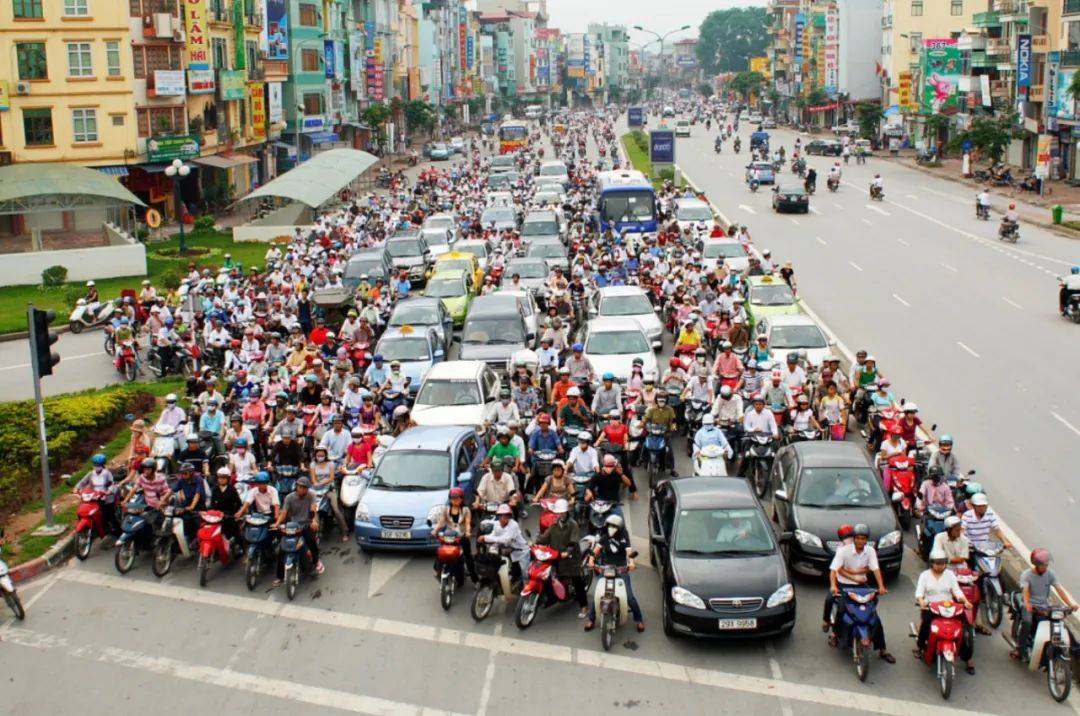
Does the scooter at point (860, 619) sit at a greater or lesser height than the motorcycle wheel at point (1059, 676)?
greater

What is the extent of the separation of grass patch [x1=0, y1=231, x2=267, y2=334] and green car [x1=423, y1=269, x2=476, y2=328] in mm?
9277

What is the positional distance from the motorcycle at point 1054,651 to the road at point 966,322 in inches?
101

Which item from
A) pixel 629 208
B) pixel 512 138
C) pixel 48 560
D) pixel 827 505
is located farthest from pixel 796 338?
pixel 512 138

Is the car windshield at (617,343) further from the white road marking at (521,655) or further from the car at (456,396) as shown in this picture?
the white road marking at (521,655)

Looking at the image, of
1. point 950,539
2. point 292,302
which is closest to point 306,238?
point 292,302

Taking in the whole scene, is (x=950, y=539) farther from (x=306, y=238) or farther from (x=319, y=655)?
(x=306, y=238)

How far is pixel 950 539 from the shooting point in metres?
12.7

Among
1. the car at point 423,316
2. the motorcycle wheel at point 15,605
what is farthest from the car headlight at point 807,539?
the car at point 423,316

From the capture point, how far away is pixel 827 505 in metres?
14.5

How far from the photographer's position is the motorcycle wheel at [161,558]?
15273mm

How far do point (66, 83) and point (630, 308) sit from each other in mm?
31902

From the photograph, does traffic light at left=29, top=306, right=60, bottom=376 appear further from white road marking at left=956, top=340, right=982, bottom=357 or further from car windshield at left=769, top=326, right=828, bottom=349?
white road marking at left=956, top=340, right=982, bottom=357

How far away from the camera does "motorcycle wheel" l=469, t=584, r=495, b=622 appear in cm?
1363

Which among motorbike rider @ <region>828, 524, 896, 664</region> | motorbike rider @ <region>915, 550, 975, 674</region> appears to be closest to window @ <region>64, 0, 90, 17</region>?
motorbike rider @ <region>828, 524, 896, 664</region>
